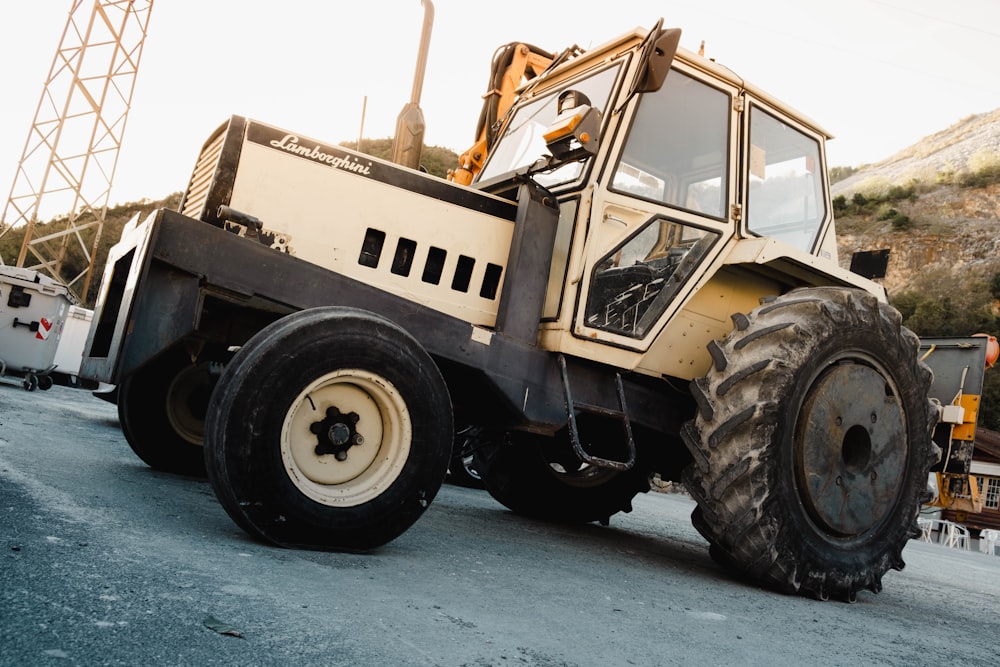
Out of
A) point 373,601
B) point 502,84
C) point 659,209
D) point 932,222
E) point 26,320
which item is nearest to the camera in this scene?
point 373,601

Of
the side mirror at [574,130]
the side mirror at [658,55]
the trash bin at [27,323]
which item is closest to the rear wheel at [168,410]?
the side mirror at [574,130]

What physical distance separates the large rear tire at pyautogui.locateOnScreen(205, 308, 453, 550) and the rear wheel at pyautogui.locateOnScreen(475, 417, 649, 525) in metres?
2.68

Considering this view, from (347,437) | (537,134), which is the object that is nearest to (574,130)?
(537,134)

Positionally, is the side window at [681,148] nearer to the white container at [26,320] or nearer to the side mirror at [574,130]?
the side mirror at [574,130]

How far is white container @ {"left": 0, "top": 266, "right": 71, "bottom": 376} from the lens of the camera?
1129 cm

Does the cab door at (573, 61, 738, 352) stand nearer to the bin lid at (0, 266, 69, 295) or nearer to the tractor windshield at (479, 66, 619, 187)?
the tractor windshield at (479, 66, 619, 187)

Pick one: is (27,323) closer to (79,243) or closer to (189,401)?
(189,401)

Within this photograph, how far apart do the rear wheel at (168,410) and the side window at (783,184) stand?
3.71m

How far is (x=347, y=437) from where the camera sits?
3.21 meters

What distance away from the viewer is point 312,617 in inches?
83.3

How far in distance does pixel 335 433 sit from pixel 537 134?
Answer: 277cm

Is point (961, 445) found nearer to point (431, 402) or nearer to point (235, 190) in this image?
point (431, 402)

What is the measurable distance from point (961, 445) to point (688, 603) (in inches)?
111

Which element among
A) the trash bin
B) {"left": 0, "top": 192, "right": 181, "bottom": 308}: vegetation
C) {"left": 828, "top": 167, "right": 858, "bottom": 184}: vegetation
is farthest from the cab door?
{"left": 828, "top": 167, "right": 858, "bottom": 184}: vegetation
